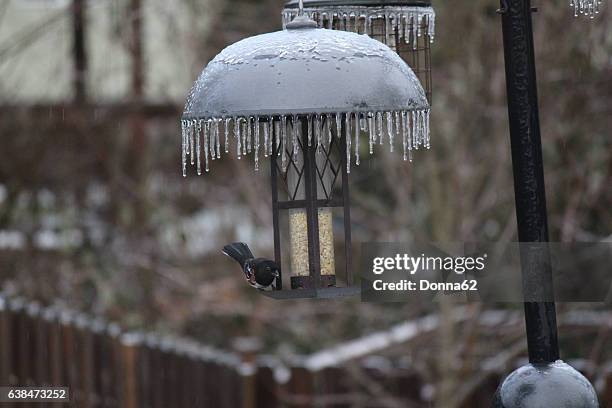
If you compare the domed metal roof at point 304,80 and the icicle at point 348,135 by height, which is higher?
the domed metal roof at point 304,80

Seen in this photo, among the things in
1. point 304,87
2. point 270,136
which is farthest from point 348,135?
point 270,136

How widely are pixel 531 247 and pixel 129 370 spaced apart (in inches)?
136

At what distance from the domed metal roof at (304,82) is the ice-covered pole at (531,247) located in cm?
33

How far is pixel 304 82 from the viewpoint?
116 inches

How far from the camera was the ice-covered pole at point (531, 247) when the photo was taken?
2785 mm

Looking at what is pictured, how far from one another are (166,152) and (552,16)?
4505 millimetres

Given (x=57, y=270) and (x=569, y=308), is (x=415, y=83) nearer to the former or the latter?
(x=569, y=308)

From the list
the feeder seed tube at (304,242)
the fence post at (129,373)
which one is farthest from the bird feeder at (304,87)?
the fence post at (129,373)

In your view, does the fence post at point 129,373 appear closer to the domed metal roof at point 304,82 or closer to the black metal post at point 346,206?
the black metal post at point 346,206

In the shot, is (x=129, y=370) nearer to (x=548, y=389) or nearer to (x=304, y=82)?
(x=304, y=82)

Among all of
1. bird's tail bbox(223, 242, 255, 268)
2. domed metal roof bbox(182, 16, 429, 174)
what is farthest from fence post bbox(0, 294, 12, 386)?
domed metal roof bbox(182, 16, 429, 174)

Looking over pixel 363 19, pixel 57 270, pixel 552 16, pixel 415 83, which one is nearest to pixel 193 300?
pixel 57 270

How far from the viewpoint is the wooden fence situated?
19.1ft

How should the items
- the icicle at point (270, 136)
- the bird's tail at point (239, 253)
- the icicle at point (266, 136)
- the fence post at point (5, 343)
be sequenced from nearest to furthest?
the icicle at point (266, 136) → the icicle at point (270, 136) → the bird's tail at point (239, 253) → the fence post at point (5, 343)
